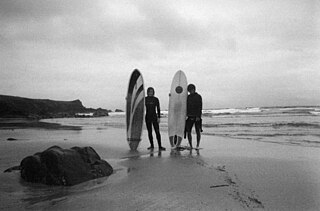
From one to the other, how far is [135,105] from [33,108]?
32455 mm

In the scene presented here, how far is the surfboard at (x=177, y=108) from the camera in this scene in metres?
6.76

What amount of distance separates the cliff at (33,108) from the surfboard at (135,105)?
2183 centimetres

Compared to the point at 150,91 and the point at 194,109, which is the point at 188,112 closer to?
the point at 194,109

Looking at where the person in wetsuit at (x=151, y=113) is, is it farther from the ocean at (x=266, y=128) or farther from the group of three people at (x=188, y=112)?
the ocean at (x=266, y=128)

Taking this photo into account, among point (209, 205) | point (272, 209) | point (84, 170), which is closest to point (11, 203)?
point (84, 170)

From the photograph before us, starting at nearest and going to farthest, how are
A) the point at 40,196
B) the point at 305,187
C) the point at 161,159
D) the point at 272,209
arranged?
the point at 272,209 < the point at 40,196 < the point at 305,187 < the point at 161,159

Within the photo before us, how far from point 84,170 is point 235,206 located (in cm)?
196

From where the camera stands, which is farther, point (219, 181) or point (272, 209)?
point (219, 181)

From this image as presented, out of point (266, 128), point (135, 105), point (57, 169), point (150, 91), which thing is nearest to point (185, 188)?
A: point (57, 169)

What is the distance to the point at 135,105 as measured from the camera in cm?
700

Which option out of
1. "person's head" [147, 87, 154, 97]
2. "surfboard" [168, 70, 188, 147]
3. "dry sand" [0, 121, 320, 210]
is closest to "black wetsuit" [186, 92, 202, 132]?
"surfboard" [168, 70, 188, 147]

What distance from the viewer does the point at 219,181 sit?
3.23m

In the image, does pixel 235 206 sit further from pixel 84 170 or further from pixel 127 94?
pixel 127 94

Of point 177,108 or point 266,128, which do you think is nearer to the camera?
point 177,108
